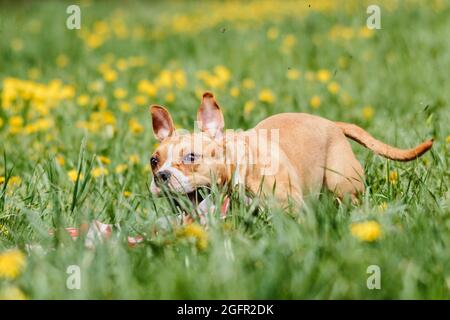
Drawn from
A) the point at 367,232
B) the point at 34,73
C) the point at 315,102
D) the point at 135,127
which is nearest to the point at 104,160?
the point at 135,127

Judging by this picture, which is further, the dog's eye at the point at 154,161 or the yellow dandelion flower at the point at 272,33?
the yellow dandelion flower at the point at 272,33

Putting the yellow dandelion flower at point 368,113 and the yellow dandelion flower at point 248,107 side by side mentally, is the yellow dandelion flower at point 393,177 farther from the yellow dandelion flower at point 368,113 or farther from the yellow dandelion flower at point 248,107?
the yellow dandelion flower at point 248,107

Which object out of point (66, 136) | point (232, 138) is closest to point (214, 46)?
point (66, 136)

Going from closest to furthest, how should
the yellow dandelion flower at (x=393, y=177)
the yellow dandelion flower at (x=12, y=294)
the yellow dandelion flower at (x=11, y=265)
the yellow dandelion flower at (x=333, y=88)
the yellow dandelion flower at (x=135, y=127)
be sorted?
1. the yellow dandelion flower at (x=12, y=294)
2. the yellow dandelion flower at (x=11, y=265)
3. the yellow dandelion flower at (x=393, y=177)
4. the yellow dandelion flower at (x=135, y=127)
5. the yellow dandelion flower at (x=333, y=88)

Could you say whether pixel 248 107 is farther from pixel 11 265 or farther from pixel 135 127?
pixel 11 265

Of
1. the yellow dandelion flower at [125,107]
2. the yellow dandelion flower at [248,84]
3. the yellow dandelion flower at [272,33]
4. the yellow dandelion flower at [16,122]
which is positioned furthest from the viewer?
the yellow dandelion flower at [272,33]

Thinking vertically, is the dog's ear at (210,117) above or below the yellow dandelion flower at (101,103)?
below

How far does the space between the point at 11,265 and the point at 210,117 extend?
1364 mm

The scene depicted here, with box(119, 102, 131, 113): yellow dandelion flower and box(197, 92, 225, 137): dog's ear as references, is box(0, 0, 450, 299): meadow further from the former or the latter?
box(197, 92, 225, 137): dog's ear

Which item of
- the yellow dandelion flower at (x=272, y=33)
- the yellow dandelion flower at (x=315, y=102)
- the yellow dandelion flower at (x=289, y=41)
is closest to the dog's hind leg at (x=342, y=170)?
the yellow dandelion flower at (x=315, y=102)

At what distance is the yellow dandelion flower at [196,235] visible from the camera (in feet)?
8.07
